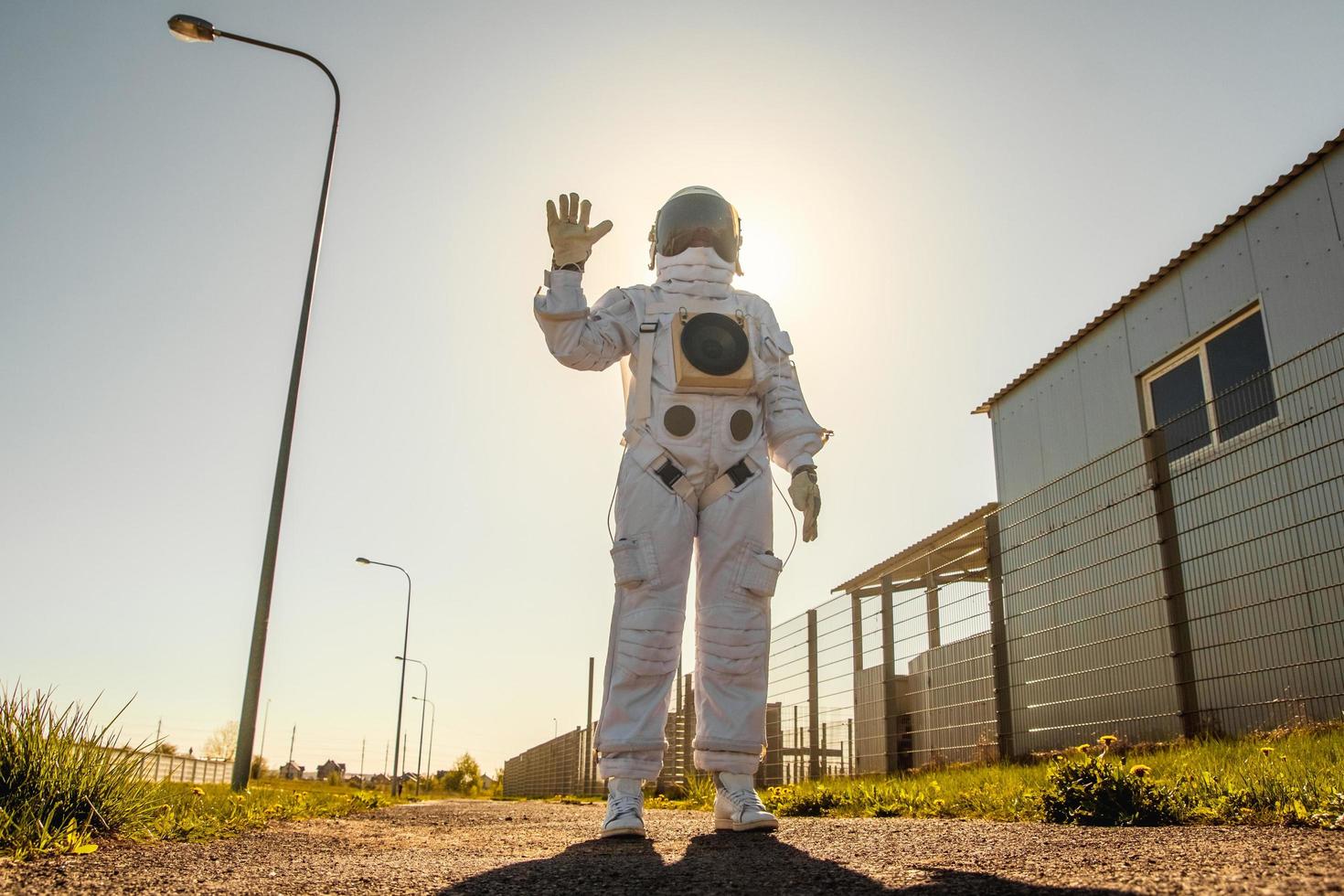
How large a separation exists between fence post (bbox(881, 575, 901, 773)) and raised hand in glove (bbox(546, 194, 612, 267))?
3.95m

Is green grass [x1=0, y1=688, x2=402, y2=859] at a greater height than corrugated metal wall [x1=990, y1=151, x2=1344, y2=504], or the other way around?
corrugated metal wall [x1=990, y1=151, x2=1344, y2=504]

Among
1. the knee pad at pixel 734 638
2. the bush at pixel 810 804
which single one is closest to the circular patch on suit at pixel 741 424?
the knee pad at pixel 734 638

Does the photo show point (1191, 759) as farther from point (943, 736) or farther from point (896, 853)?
point (943, 736)

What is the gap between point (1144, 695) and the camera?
4.89 meters

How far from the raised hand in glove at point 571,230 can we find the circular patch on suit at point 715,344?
536mm

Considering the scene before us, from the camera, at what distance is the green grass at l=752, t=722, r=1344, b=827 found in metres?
2.71

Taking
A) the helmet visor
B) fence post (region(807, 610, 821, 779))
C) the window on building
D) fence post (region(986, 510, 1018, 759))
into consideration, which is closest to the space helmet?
the helmet visor

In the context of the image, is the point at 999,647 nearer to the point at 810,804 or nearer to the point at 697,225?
the point at 810,804

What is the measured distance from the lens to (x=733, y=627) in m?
3.69

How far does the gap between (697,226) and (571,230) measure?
76 centimetres

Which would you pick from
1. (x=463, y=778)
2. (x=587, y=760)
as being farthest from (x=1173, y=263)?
(x=463, y=778)

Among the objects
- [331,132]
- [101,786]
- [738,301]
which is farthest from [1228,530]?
[331,132]

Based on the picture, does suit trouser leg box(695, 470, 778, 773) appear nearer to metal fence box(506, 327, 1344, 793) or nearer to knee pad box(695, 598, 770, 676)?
knee pad box(695, 598, 770, 676)

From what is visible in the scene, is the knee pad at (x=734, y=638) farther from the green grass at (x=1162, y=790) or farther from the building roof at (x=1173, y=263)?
the building roof at (x=1173, y=263)
